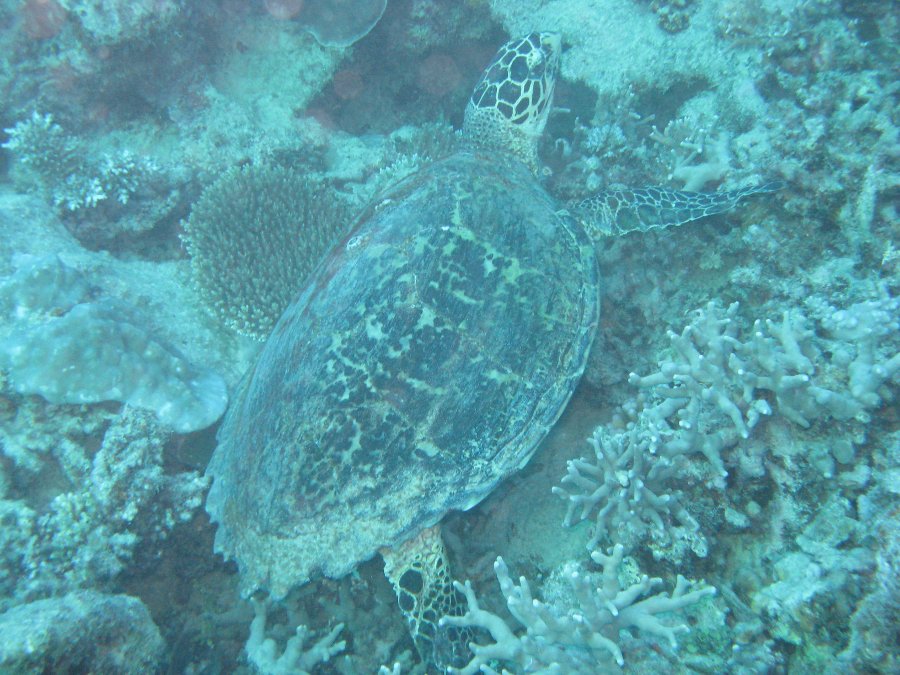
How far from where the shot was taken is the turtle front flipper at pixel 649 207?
3115mm

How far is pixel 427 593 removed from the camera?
9.33 feet

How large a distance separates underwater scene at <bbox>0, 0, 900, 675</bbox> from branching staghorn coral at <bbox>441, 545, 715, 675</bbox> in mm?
16

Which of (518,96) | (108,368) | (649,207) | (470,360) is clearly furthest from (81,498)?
(518,96)

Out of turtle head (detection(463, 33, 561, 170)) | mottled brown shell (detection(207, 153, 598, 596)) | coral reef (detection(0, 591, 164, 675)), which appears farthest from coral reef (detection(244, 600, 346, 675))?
turtle head (detection(463, 33, 561, 170))

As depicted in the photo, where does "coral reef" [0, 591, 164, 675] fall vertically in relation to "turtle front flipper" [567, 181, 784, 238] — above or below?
below

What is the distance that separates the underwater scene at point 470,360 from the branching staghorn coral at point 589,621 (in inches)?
0.6

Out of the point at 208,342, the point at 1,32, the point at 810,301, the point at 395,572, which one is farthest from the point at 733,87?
the point at 1,32

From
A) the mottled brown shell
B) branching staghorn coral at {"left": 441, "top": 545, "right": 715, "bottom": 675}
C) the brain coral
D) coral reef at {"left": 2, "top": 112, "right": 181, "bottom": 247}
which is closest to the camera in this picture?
branching staghorn coral at {"left": 441, "top": 545, "right": 715, "bottom": 675}

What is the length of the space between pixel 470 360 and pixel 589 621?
5.04 ft

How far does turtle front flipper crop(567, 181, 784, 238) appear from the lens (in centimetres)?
312

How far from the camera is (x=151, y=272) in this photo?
4293 millimetres

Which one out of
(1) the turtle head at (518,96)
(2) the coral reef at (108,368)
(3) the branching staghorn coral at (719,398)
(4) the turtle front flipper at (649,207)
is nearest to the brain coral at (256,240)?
(2) the coral reef at (108,368)

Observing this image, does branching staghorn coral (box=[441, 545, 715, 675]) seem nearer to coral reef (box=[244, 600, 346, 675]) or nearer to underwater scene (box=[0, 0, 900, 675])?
underwater scene (box=[0, 0, 900, 675])

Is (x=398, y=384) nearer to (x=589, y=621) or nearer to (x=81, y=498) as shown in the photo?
(x=589, y=621)
